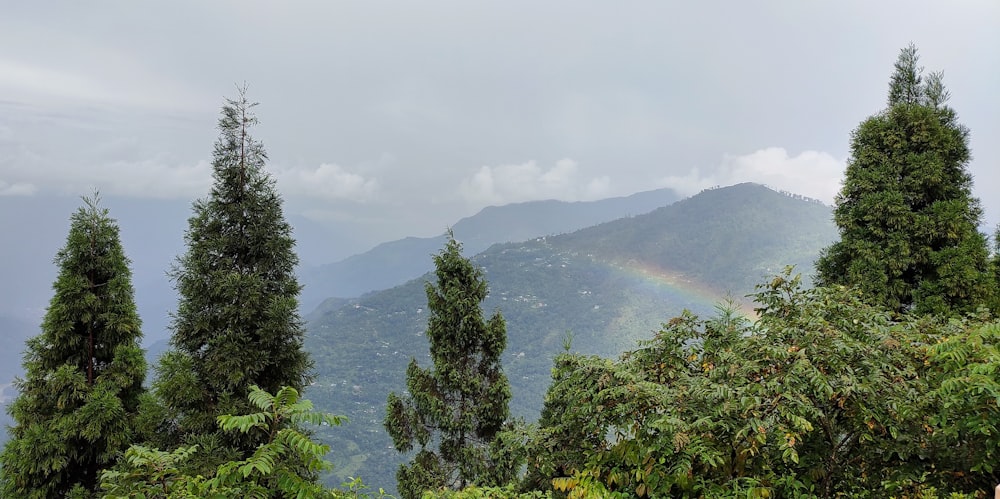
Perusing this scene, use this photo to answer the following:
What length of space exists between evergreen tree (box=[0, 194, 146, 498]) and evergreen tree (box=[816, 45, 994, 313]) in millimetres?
12928

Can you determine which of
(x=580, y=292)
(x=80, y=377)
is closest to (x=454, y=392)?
(x=80, y=377)

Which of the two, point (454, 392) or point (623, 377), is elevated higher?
point (623, 377)

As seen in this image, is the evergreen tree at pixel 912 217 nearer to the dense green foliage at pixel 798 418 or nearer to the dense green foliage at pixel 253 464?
the dense green foliage at pixel 798 418

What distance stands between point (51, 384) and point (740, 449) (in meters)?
9.94

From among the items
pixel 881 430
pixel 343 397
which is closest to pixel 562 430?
pixel 881 430

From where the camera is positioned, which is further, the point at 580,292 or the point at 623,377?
the point at 580,292

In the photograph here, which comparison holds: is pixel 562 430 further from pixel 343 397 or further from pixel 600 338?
pixel 600 338

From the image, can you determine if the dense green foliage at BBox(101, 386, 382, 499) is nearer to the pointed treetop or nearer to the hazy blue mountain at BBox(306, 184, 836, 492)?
the pointed treetop

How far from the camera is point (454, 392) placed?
9.51 meters

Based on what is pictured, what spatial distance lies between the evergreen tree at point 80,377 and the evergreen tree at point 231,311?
2.61 feet

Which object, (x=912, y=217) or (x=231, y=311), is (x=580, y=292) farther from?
(x=231, y=311)

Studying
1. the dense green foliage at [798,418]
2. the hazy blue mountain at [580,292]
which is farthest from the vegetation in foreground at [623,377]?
the hazy blue mountain at [580,292]

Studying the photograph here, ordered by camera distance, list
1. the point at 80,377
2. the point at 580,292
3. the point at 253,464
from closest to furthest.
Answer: the point at 253,464 < the point at 80,377 < the point at 580,292

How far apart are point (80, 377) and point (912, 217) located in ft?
47.9
